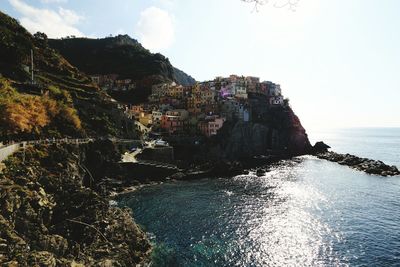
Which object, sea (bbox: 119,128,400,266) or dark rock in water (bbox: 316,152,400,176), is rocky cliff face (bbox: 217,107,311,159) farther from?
sea (bbox: 119,128,400,266)

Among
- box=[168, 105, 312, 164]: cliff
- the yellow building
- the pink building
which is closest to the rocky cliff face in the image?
box=[168, 105, 312, 164]: cliff

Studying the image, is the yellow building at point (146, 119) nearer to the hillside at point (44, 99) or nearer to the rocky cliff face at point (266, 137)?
the hillside at point (44, 99)

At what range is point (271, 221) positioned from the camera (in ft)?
170

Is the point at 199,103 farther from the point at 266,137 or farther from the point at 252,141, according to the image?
the point at 266,137

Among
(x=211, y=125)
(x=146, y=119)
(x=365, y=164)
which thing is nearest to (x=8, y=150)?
(x=146, y=119)

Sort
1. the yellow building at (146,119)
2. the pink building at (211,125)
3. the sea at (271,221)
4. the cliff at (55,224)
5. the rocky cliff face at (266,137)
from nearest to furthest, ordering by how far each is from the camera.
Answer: the cliff at (55,224) → the sea at (271,221) → the rocky cliff face at (266,137) → the pink building at (211,125) → the yellow building at (146,119)

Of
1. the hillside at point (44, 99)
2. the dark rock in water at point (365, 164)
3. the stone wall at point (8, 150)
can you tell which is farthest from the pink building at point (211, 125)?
the stone wall at point (8, 150)

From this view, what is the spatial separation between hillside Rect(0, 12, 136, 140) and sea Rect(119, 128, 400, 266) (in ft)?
75.0

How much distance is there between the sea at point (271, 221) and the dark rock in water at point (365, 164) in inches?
490

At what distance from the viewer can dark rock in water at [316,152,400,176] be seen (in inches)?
3758

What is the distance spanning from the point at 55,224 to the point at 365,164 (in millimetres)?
102881

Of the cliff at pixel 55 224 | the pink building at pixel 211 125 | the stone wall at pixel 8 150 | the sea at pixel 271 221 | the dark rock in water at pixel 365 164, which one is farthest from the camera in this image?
the pink building at pixel 211 125

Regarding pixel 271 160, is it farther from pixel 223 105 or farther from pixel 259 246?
pixel 259 246

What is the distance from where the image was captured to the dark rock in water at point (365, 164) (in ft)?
313
